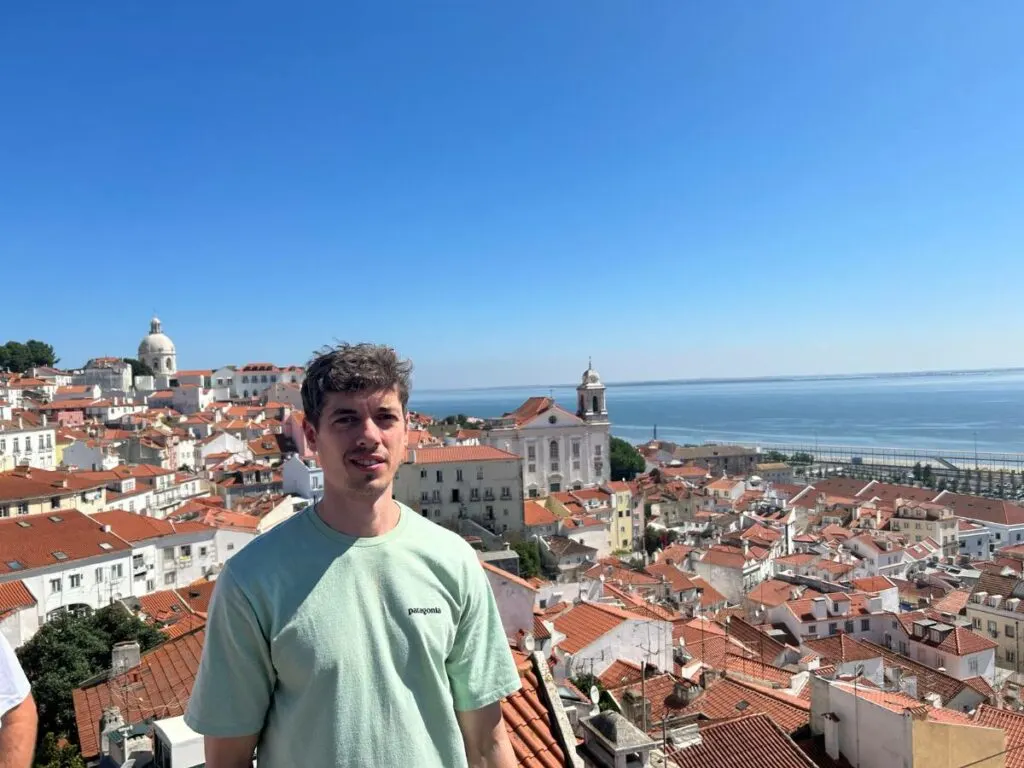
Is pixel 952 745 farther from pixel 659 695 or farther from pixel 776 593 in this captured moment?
pixel 776 593

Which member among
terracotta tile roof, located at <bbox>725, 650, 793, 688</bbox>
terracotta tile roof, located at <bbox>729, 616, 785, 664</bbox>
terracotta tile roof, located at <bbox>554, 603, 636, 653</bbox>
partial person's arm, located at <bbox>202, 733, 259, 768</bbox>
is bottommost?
terracotta tile roof, located at <bbox>729, 616, 785, 664</bbox>

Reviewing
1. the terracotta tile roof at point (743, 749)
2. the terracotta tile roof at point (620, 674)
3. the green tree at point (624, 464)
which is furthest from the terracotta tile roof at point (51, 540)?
the green tree at point (624, 464)

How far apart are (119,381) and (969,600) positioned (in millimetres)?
62846

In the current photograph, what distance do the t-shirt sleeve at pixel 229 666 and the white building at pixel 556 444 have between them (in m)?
42.3

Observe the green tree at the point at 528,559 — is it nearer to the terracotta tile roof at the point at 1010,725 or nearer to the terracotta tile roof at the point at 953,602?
the terracotta tile roof at the point at 953,602

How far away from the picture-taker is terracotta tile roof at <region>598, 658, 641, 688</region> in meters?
11.1

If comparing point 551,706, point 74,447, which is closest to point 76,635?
point 551,706

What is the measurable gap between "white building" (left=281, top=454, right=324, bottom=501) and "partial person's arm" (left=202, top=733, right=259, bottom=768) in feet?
96.3

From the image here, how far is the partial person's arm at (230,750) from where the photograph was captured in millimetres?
1481

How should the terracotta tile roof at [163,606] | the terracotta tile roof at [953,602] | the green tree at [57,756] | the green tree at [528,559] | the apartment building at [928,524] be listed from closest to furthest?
1. the green tree at [57,756]
2. the terracotta tile roof at [163,606]
3. the terracotta tile roof at [953,602]
4. the green tree at [528,559]
5. the apartment building at [928,524]

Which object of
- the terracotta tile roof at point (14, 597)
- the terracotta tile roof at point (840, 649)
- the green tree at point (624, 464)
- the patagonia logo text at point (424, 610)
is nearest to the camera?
the patagonia logo text at point (424, 610)

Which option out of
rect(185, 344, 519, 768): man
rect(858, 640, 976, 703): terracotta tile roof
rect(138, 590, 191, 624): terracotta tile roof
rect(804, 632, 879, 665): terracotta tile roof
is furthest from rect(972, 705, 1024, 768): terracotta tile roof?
rect(138, 590, 191, 624): terracotta tile roof

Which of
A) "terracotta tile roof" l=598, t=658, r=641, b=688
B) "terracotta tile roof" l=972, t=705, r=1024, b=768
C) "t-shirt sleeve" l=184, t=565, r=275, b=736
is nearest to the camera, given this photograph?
"t-shirt sleeve" l=184, t=565, r=275, b=736

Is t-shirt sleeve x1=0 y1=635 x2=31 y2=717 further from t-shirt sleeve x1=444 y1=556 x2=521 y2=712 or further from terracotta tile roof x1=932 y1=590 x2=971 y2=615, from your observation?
terracotta tile roof x1=932 y1=590 x2=971 y2=615
